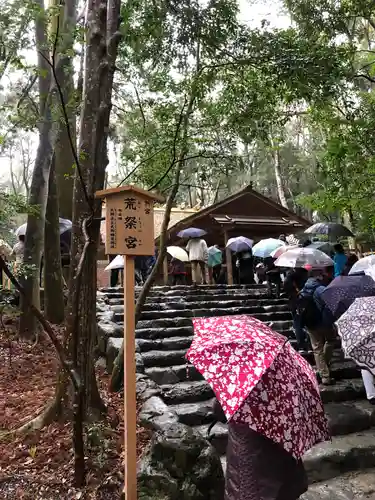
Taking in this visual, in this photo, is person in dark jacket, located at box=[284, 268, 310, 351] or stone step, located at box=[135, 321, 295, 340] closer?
person in dark jacket, located at box=[284, 268, 310, 351]

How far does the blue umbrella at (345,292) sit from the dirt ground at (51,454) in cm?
265

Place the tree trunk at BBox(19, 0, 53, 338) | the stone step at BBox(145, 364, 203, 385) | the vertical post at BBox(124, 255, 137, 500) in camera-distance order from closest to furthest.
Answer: the vertical post at BBox(124, 255, 137, 500), the stone step at BBox(145, 364, 203, 385), the tree trunk at BBox(19, 0, 53, 338)

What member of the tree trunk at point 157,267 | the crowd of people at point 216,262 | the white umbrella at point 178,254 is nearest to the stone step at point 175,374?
the tree trunk at point 157,267

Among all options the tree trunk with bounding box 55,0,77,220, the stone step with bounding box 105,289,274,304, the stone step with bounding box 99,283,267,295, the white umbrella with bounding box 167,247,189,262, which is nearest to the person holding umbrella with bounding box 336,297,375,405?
the tree trunk with bounding box 55,0,77,220

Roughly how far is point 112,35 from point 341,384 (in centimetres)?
565

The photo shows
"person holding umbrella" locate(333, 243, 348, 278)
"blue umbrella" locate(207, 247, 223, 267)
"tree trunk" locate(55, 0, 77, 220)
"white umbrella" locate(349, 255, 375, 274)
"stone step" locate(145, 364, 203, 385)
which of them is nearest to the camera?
"white umbrella" locate(349, 255, 375, 274)

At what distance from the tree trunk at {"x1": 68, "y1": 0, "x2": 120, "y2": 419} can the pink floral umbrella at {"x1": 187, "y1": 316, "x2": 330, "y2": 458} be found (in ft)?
5.79

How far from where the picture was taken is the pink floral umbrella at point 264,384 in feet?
7.47

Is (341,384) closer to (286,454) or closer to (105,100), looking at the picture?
(286,454)

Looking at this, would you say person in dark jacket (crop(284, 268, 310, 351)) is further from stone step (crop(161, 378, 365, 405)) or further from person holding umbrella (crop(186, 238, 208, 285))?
person holding umbrella (crop(186, 238, 208, 285))

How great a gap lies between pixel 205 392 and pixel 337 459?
1801mm

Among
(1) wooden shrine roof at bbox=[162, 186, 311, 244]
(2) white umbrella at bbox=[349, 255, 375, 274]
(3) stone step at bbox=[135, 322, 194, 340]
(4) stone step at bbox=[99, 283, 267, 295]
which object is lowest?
(3) stone step at bbox=[135, 322, 194, 340]

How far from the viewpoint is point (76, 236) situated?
13.8ft

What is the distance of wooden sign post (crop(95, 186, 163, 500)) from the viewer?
3.29 m
